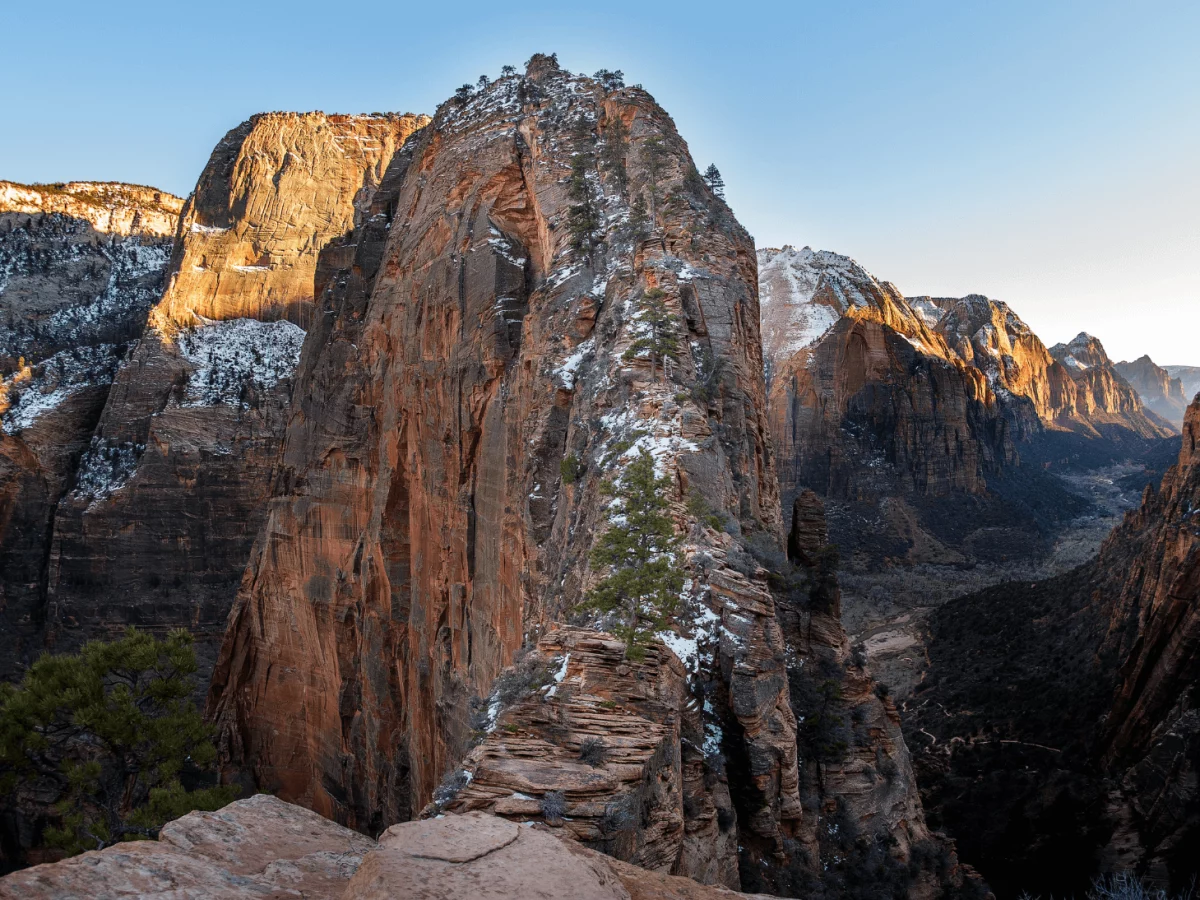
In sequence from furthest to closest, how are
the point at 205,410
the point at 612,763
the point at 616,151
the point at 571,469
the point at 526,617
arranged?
the point at 205,410, the point at 616,151, the point at 526,617, the point at 571,469, the point at 612,763

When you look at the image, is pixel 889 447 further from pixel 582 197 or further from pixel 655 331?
pixel 655 331

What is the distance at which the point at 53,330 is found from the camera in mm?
61812

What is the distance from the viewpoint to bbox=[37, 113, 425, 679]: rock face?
49.9 m

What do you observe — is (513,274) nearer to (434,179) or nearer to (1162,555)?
(434,179)

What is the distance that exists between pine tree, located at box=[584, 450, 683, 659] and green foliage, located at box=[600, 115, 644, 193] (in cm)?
961

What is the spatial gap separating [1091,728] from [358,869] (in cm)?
3252

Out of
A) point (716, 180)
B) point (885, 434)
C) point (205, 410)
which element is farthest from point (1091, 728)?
point (885, 434)

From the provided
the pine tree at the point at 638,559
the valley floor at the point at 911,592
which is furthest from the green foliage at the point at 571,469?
the valley floor at the point at 911,592

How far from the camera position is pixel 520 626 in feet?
47.1

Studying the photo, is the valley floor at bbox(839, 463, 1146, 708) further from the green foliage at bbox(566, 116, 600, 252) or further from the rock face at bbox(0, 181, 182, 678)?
the rock face at bbox(0, 181, 182, 678)

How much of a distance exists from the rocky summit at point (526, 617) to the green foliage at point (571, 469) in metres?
0.06

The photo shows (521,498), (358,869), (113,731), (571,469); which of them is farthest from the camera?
(113,731)

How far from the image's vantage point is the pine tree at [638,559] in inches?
375

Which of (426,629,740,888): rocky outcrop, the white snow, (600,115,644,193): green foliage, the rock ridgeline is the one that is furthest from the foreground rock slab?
the rock ridgeline
